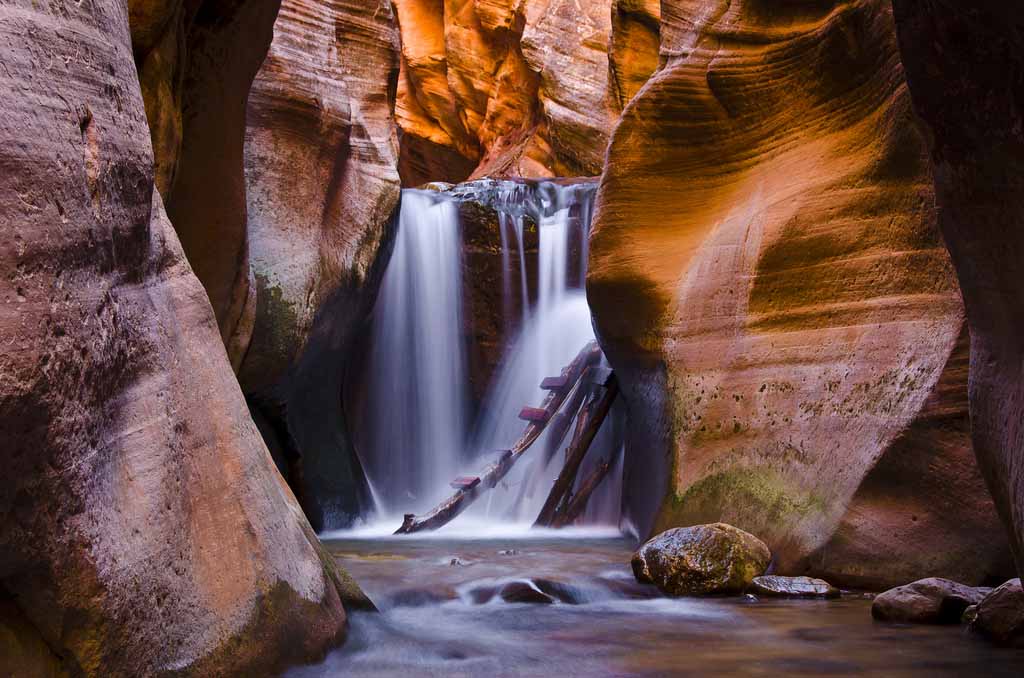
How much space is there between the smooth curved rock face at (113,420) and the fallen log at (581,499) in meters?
5.06

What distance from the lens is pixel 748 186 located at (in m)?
6.80

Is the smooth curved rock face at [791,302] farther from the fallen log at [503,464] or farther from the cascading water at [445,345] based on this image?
the cascading water at [445,345]

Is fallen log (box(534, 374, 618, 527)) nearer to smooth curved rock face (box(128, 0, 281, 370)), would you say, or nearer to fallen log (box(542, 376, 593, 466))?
fallen log (box(542, 376, 593, 466))

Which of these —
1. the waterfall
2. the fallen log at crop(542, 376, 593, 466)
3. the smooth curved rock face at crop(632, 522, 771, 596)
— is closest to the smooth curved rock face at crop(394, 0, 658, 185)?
the waterfall

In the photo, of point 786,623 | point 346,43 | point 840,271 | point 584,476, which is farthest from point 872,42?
point 346,43

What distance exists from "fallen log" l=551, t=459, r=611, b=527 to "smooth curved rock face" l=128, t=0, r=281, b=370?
3272 mm

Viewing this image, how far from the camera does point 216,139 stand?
19.4 ft

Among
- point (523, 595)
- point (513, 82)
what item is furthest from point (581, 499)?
point (513, 82)

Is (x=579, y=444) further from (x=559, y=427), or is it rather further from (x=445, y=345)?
(x=445, y=345)

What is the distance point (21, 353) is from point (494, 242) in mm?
9497

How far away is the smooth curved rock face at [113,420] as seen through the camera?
2227 millimetres

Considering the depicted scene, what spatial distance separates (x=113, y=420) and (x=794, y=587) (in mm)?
3623

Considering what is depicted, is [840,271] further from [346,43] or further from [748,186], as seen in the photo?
[346,43]

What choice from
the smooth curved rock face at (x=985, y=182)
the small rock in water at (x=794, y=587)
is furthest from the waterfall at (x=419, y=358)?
the smooth curved rock face at (x=985, y=182)
